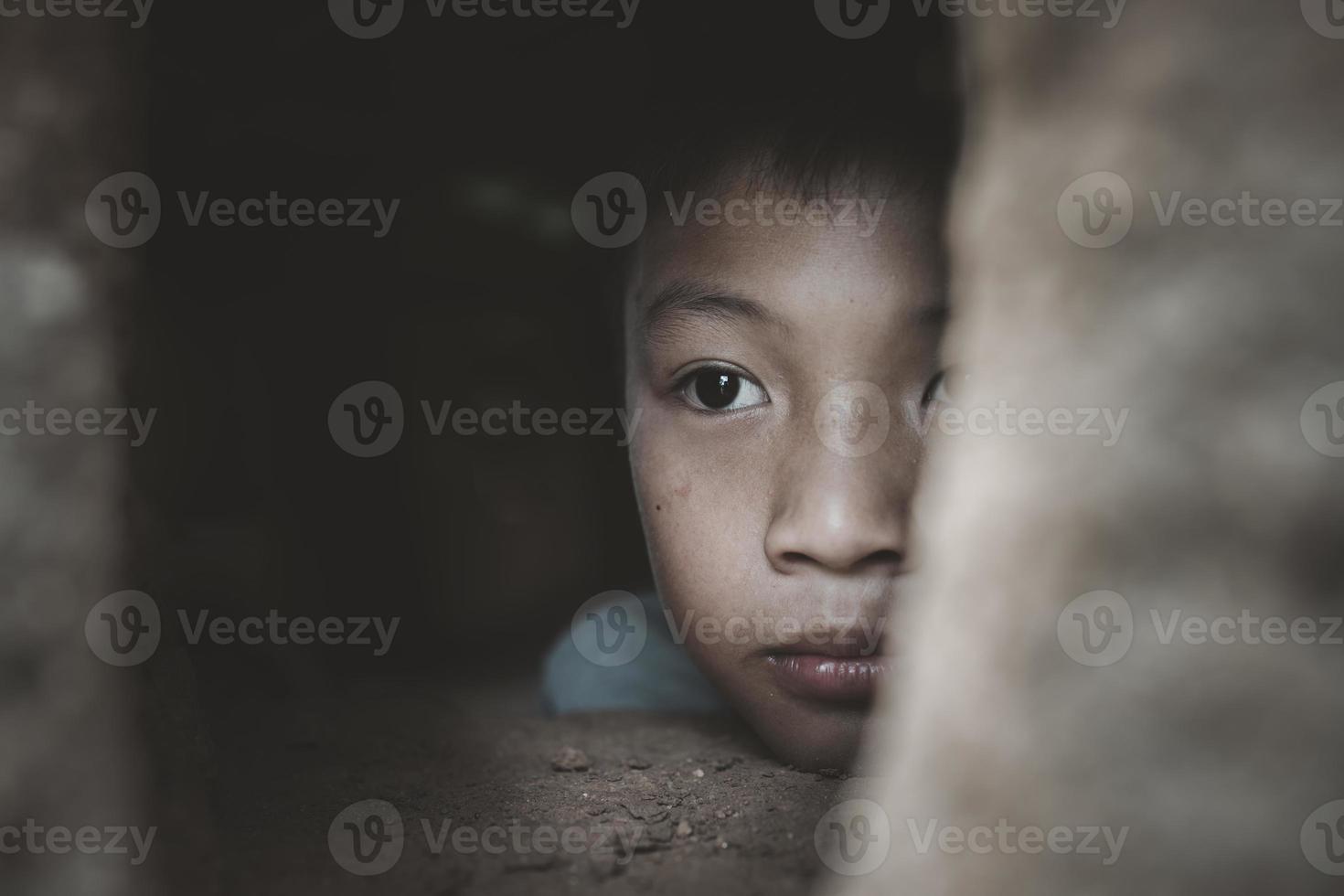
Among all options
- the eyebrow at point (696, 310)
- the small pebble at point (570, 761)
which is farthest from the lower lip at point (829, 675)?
the eyebrow at point (696, 310)

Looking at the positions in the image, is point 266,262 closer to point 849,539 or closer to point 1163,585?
point 849,539

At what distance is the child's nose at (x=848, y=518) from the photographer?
3.75 ft

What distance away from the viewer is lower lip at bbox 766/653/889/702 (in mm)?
1277

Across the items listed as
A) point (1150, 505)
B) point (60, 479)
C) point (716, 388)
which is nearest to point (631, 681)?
point (716, 388)

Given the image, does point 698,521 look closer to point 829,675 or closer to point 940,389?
point 829,675

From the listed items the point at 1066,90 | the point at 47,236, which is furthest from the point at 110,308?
the point at 1066,90

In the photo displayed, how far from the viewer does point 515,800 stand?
1083 mm

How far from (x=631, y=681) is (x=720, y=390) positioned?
0.90 m

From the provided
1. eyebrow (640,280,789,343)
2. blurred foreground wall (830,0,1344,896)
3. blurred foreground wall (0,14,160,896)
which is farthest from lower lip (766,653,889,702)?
blurred foreground wall (0,14,160,896)

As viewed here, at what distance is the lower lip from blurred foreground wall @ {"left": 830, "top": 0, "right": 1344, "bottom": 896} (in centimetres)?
65

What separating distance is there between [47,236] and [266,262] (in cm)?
135

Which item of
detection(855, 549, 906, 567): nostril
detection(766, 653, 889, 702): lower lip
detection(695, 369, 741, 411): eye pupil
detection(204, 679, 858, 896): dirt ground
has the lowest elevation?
detection(204, 679, 858, 896): dirt ground

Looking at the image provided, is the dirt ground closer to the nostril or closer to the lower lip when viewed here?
the lower lip

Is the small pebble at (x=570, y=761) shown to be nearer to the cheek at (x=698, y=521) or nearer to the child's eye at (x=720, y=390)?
the cheek at (x=698, y=521)
